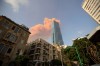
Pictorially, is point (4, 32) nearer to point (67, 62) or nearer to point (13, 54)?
point (13, 54)

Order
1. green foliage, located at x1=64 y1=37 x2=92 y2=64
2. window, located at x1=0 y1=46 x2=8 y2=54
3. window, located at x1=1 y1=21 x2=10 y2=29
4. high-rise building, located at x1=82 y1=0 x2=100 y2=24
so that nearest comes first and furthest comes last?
window, located at x1=0 y1=46 x2=8 y2=54
green foliage, located at x1=64 y1=37 x2=92 y2=64
window, located at x1=1 y1=21 x2=10 y2=29
high-rise building, located at x1=82 y1=0 x2=100 y2=24

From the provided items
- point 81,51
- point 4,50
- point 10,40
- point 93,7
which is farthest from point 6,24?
point 93,7

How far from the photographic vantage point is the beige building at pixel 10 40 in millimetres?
31381

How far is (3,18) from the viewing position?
33719mm

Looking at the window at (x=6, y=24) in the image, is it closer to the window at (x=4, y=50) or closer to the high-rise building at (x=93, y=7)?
the window at (x=4, y=50)

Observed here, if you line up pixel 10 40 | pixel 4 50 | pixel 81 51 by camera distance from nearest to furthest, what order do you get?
pixel 4 50
pixel 10 40
pixel 81 51

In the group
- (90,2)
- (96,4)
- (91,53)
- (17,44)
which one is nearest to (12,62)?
(17,44)

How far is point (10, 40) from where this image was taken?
34.2 metres

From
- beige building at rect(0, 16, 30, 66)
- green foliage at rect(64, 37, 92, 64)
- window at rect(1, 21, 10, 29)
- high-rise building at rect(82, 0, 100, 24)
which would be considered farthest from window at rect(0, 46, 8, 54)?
high-rise building at rect(82, 0, 100, 24)

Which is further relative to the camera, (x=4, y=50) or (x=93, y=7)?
(x=93, y=7)

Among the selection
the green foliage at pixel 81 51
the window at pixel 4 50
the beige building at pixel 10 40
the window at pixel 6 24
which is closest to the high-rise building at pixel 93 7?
the green foliage at pixel 81 51

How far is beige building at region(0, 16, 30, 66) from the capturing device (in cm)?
3138

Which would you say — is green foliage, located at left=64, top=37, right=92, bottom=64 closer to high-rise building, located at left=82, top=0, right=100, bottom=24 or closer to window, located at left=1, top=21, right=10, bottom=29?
window, located at left=1, top=21, right=10, bottom=29

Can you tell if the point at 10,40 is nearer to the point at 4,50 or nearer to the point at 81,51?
the point at 4,50
